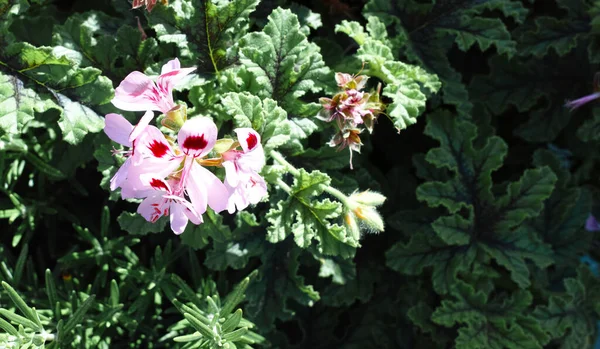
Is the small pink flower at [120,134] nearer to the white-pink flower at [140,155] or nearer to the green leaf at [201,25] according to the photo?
the white-pink flower at [140,155]

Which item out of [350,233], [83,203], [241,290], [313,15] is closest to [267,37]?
[313,15]

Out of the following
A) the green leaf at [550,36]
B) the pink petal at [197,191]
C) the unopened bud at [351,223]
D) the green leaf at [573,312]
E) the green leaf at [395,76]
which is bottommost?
the green leaf at [573,312]

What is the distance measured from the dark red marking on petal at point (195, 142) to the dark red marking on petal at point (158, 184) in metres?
0.08

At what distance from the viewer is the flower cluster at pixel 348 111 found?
1.52 meters

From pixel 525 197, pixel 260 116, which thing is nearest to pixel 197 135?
pixel 260 116

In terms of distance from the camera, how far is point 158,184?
1.24 metres

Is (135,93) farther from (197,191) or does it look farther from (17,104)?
(17,104)

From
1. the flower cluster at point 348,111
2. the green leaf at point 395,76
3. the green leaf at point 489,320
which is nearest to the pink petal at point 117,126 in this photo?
the flower cluster at point 348,111

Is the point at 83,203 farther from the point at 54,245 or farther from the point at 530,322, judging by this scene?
the point at 530,322

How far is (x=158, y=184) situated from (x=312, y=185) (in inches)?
15.5

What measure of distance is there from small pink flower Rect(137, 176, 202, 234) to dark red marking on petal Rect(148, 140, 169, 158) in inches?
1.8

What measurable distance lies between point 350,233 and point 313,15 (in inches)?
25.5

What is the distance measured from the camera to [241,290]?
5.25 ft

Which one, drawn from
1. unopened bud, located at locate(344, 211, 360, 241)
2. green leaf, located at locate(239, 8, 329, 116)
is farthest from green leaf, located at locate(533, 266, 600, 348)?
green leaf, located at locate(239, 8, 329, 116)
